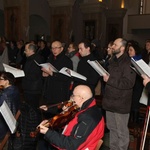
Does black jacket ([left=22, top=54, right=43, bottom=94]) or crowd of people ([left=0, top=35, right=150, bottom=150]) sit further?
black jacket ([left=22, top=54, right=43, bottom=94])

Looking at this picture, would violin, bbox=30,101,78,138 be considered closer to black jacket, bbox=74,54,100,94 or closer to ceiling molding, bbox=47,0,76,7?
black jacket, bbox=74,54,100,94

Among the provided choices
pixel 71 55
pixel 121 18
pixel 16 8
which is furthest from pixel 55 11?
pixel 71 55

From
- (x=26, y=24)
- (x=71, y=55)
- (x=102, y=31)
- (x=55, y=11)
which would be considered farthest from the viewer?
(x=102, y=31)

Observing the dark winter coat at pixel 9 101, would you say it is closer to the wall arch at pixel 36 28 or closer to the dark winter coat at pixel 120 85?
the dark winter coat at pixel 120 85

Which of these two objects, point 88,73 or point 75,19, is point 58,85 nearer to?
point 88,73

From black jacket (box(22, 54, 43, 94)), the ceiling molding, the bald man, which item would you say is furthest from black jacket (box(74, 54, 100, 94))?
the ceiling molding

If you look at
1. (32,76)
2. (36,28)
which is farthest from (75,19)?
(32,76)

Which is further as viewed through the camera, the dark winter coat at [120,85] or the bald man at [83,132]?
the dark winter coat at [120,85]

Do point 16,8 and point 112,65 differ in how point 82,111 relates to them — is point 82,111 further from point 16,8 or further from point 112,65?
point 16,8

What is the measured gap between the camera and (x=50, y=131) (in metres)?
2.57

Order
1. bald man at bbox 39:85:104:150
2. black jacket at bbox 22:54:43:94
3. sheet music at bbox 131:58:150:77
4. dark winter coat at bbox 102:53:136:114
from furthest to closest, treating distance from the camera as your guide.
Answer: black jacket at bbox 22:54:43:94
dark winter coat at bbox 102:53:136:114
sheet music at bbox 131:58:150:77
bald man at bbox 39:85:104:150

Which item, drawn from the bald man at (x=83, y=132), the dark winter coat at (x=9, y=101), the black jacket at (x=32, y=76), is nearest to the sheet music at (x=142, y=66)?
the bald man at (x=83, y=132)

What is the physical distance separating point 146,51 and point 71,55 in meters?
1.92

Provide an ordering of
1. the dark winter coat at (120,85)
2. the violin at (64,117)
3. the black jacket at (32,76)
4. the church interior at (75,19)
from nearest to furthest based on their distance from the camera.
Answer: the violin at (64,117), the dark winter coat at (120,85), the black jacket at (32,76), the church interior at (75,19)
